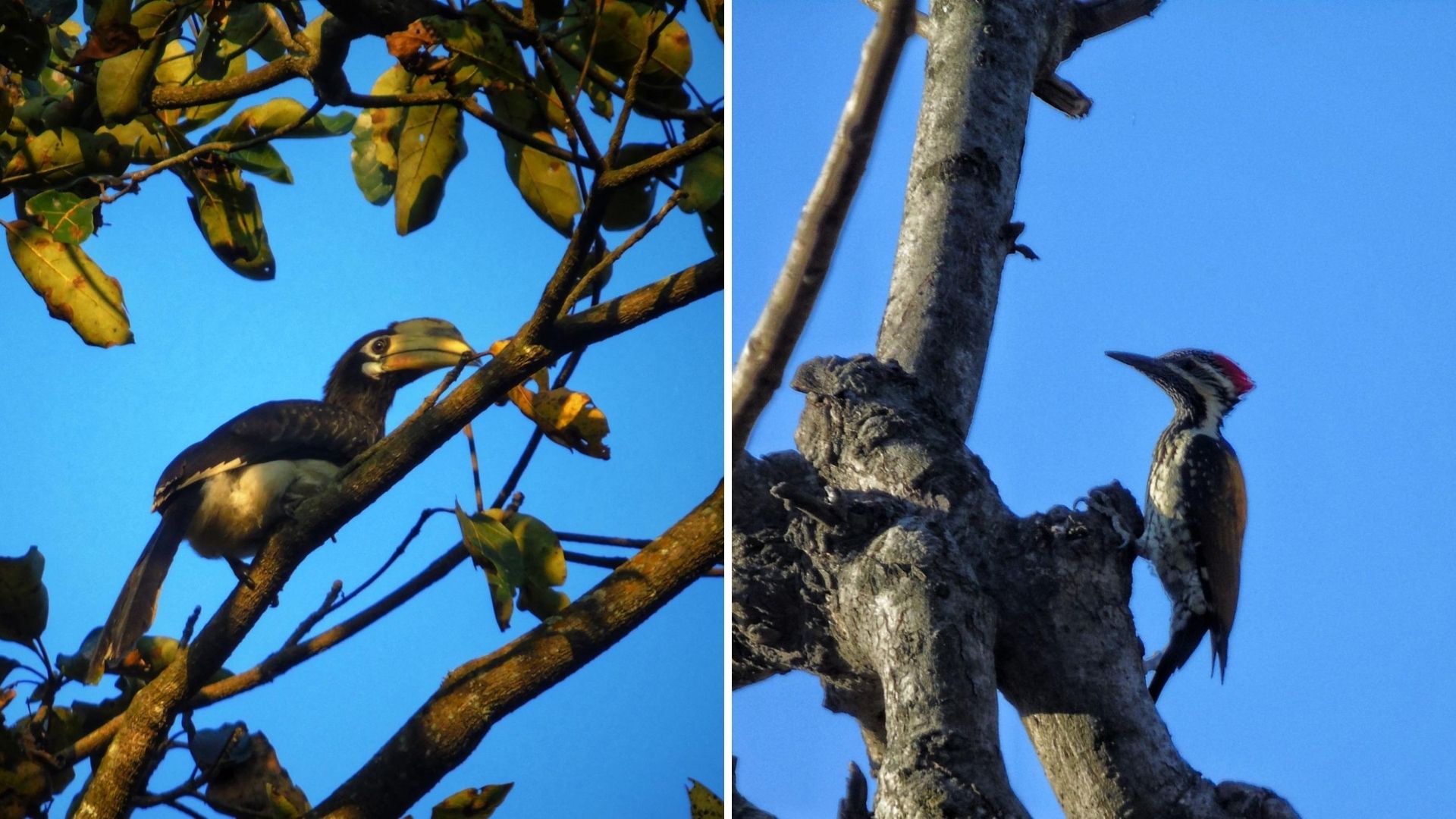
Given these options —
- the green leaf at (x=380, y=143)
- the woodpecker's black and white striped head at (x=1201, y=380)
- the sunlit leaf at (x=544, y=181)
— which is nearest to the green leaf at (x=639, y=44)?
the sunlit leaf at (x=544, y=181)

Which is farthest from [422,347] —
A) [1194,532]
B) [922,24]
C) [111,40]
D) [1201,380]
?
[1201,380]

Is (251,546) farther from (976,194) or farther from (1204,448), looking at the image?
(1204,448)

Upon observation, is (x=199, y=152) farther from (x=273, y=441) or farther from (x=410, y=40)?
(x=273, y=441)

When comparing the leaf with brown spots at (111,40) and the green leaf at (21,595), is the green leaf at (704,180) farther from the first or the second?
the green leaf at (21,595)

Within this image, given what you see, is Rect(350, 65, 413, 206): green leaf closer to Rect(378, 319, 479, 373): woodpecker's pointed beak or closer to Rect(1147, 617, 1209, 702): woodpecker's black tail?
Rect(378, 319, 479, 373): woodpecker's pointed beak

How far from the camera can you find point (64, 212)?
1.07 m

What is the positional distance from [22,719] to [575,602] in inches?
21.9

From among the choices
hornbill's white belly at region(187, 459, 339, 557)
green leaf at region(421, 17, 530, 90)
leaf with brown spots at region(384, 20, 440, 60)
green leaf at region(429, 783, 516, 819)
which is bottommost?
green leaf at region(429, 783, 516, 819)

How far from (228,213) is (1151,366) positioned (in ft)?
4.23

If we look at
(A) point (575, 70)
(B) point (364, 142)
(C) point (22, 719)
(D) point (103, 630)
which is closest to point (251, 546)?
(D) point (103, 630)

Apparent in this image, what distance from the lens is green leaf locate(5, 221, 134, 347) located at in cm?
110

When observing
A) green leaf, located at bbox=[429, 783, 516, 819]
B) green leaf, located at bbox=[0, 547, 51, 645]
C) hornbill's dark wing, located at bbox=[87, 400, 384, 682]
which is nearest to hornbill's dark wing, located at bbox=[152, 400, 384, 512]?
hornbill's dark wing, located at bbox=[87, 400, 384, 682]

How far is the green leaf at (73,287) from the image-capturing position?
1096 mm

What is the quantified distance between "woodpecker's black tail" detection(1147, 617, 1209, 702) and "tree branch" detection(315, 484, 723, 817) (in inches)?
33.4
